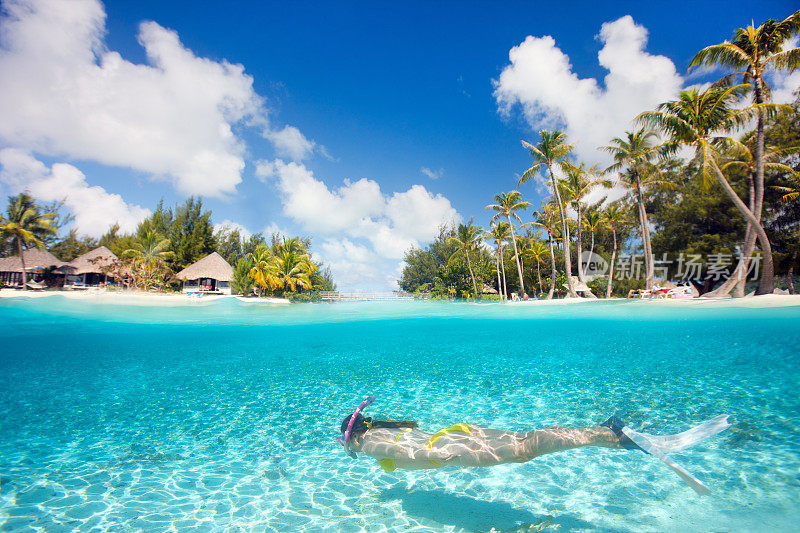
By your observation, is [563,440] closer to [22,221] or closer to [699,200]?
[699,200]

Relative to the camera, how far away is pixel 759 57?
17953 millimetres

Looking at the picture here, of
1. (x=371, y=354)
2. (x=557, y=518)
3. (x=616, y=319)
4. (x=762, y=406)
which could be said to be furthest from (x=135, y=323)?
(x=616, y=319)

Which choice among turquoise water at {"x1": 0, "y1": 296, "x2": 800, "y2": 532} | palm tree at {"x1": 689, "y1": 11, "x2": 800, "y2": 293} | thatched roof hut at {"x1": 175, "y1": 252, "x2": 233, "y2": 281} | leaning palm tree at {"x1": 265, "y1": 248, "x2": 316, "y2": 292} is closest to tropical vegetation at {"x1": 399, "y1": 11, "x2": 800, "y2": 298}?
palm tree at {"x1": 689, "y1": 11, "x2": 800, "y2": 293}

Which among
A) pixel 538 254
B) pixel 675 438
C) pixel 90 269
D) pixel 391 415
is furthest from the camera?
pixel 538 254

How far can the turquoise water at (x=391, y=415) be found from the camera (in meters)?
4.00

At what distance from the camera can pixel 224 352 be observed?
16500 mm

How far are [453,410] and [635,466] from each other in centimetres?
348

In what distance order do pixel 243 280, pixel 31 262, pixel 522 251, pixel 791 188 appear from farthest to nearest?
1. pixel 522 251
2. pixel 31 262
3. pixel 243 280
4. pixel 791 188

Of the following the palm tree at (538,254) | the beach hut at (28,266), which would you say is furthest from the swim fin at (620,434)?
the beach hut at (28,266)

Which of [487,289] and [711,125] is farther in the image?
[487,289]

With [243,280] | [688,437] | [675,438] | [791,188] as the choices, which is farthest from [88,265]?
[791,188]

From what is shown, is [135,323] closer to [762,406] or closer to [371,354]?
[371,354]

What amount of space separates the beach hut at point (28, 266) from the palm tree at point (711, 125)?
178 ft

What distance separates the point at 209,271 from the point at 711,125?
4152 centimetres
